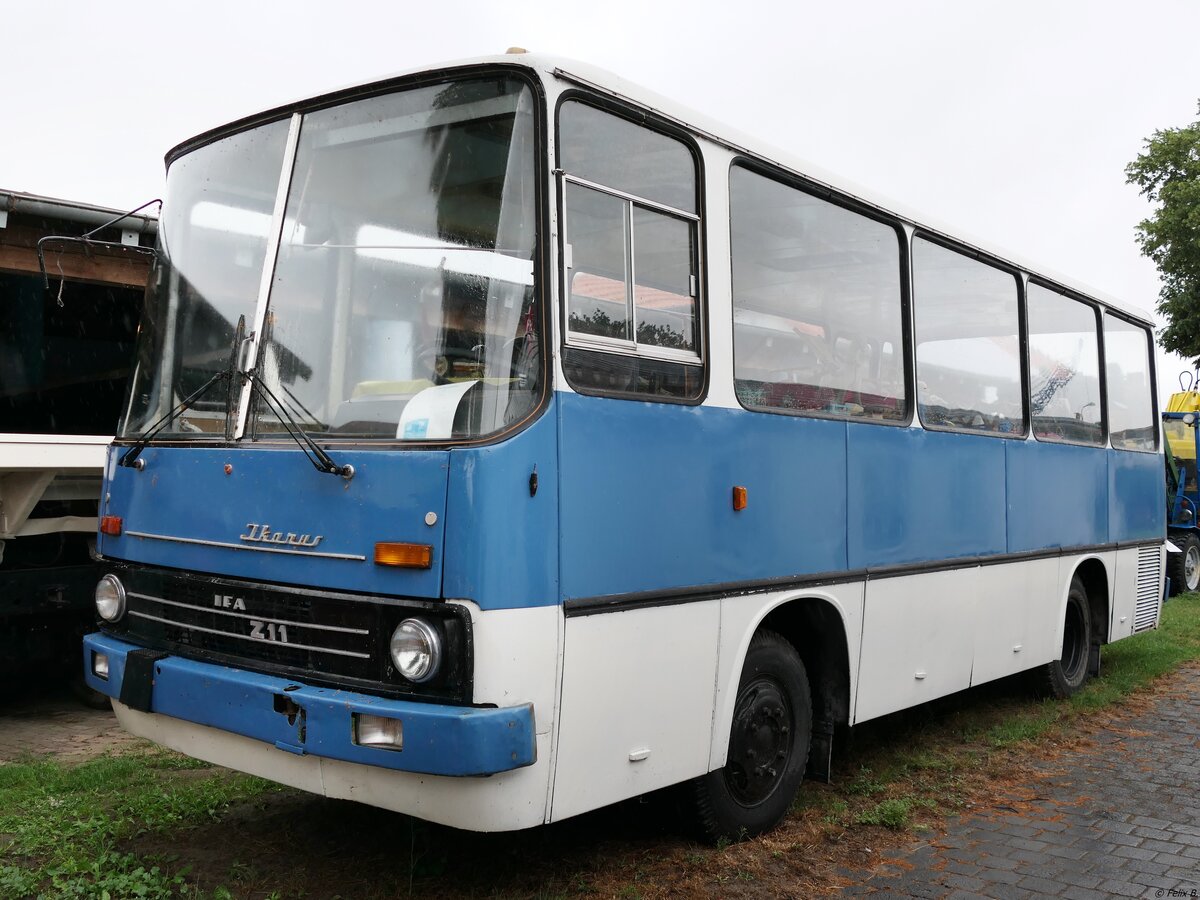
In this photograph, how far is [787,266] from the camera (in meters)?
5.16

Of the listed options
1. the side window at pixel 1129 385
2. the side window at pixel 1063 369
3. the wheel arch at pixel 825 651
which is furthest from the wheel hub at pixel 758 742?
the side window at pixel 1129 385

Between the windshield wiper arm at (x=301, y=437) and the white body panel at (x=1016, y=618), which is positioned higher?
the windshield wiper arm at (x=301, y=437)

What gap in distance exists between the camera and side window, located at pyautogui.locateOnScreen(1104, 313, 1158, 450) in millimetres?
8945

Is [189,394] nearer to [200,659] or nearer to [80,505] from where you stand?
[200,659]

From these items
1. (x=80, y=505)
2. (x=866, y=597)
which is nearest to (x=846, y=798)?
(x=866, y=597)

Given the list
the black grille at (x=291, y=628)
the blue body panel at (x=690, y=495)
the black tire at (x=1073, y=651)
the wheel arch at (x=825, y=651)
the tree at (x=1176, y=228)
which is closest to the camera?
the black grille at (x=291, y=628)

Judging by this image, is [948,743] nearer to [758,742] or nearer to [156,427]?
[758,742]

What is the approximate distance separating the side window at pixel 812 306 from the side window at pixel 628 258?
0.35m

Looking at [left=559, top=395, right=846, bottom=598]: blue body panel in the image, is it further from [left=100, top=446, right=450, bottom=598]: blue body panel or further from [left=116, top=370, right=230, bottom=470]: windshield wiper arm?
[left=116, top=370, right=230, bottom=470]: windshield wiper arm

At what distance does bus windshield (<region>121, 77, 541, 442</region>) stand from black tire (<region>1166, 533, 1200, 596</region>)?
49.7ft

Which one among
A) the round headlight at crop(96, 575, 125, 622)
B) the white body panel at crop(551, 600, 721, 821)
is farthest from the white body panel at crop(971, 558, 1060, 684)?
the round headlight at crop(96, 575, 125, 622)

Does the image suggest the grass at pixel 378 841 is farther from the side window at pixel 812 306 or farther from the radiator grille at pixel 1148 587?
the radiator grille at pixel 1148 587

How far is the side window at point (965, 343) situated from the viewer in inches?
247

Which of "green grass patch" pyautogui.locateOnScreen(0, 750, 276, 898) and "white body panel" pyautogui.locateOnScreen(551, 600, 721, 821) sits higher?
"white body panel" pyautogui.locateOnScreen(551, 600, 721, 821)
